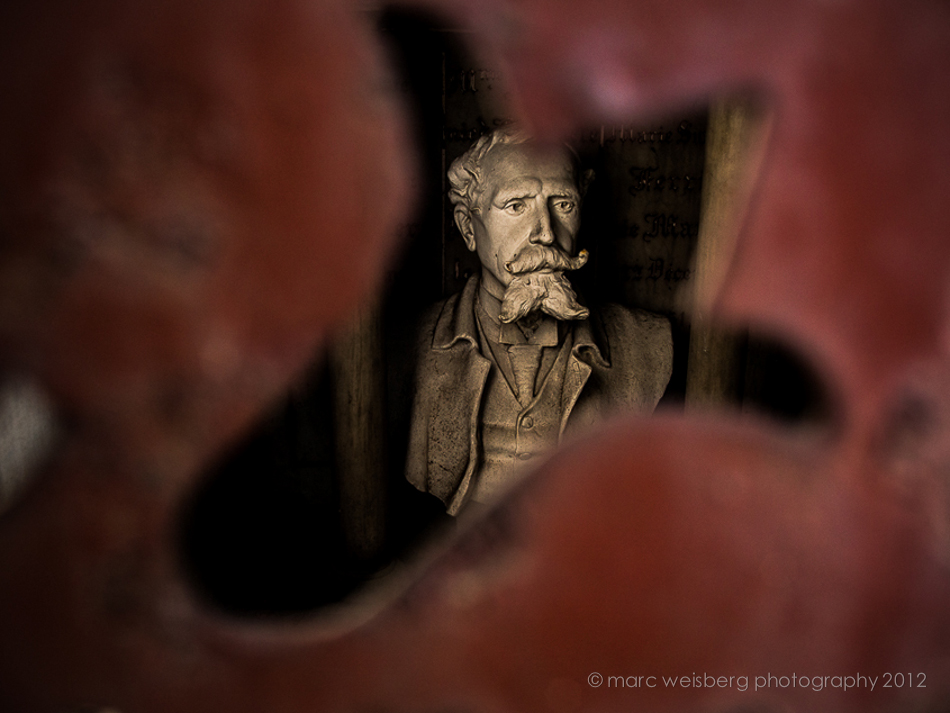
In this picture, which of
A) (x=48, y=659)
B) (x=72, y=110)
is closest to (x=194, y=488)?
(x=48, y=659)

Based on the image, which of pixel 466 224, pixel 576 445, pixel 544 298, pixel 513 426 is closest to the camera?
pixel 576 445

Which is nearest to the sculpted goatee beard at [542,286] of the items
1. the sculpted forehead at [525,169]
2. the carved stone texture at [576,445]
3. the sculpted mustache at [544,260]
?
the sculpted mustache at [544,260]

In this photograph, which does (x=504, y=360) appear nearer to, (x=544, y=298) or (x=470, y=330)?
(x=470, y=330)

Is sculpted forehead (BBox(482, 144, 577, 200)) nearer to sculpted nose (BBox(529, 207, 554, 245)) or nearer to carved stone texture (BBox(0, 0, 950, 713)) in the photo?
sculpted nose (BBox(529, 207, 554, 245))

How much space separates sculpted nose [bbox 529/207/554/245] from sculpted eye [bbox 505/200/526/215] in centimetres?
4

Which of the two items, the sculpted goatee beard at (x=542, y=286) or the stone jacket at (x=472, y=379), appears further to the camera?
the stone jacket at (x=472, y=379)

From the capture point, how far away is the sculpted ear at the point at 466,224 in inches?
58.2

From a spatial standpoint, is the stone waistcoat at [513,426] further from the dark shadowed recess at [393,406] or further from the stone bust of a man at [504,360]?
the dark shadowed recess at [393,406]

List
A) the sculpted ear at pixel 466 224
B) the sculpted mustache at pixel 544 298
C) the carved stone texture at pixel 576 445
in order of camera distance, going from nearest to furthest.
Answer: the carved stone texture at pixel 576 445, the sculpted mustache at pixel 544 298, the sculpted ear at pixel 466 224

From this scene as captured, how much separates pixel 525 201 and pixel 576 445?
68 centimetres

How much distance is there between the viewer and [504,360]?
1.59m

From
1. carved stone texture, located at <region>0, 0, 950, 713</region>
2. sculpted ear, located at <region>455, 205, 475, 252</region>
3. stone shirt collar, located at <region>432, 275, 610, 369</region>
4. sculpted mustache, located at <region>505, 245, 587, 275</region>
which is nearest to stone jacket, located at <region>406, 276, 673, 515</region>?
stone shirt collar, located at <region>432, 275, 610, 369</region>

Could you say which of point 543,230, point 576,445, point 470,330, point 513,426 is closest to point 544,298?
point 543,230

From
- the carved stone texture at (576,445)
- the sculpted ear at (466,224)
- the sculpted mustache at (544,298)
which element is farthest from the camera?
the sculpted ear at (466,224)
